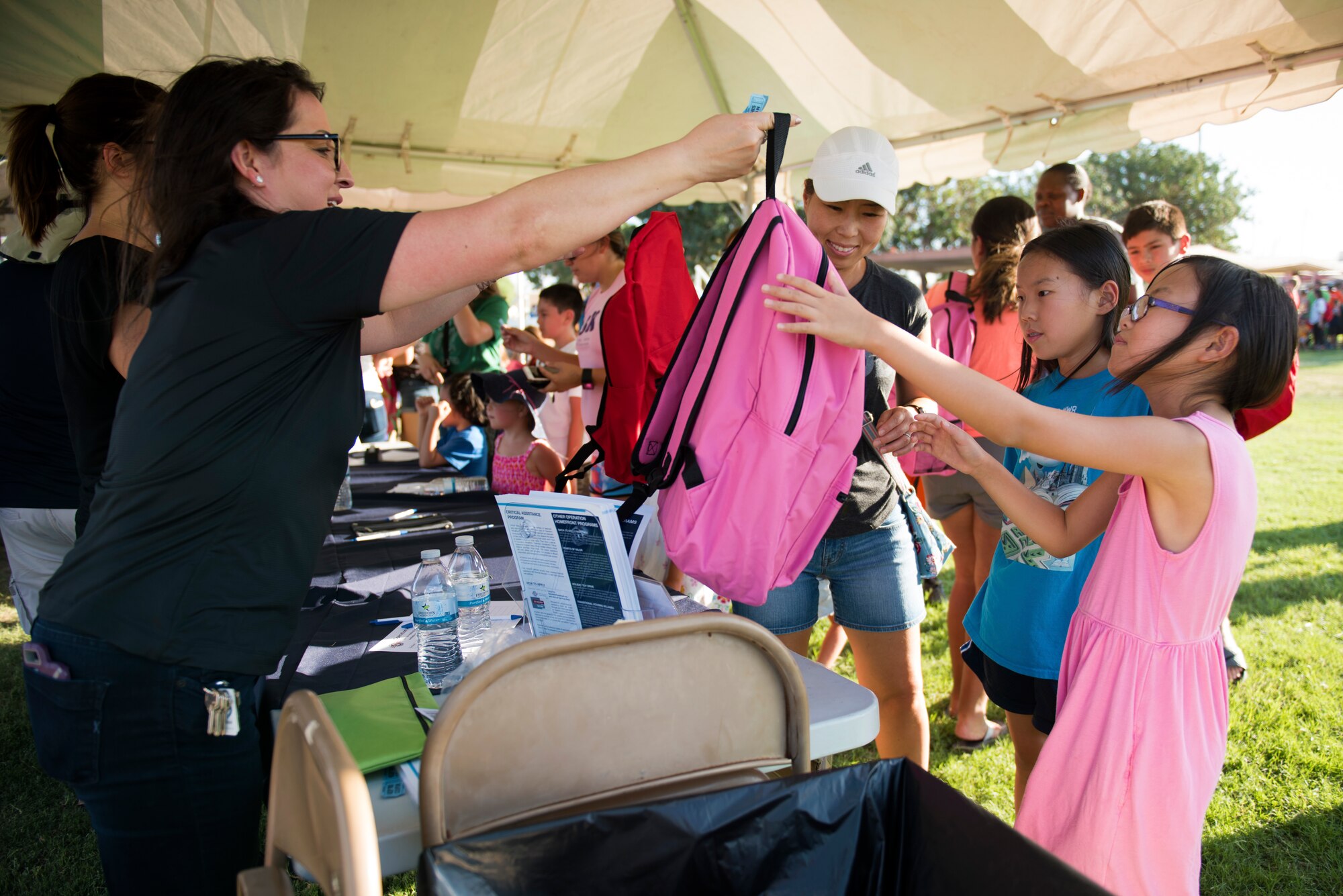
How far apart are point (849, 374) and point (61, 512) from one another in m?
1.99

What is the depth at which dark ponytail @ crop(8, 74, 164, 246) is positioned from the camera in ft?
5.67

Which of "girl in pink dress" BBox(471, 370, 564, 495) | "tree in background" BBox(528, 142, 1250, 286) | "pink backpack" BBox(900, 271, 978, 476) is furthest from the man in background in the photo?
"tree in background" BBox(528, 142, 1250, 286)

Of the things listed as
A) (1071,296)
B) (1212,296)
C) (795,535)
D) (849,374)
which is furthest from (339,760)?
(1071,296)

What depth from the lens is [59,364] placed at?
1473mm

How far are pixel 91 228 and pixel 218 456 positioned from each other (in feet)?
2.89

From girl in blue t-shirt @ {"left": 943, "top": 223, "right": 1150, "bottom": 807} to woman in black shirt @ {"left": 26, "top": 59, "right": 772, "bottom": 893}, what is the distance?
1.10 meters

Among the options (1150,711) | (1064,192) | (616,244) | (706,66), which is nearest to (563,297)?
(616,244)

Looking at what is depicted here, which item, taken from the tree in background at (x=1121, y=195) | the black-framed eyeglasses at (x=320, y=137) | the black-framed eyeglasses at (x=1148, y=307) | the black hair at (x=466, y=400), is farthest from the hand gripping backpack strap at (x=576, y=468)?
the tree in background at (x=1121, y=195)

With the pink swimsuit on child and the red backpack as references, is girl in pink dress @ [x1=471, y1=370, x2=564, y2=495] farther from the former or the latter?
the pink swimsuit on child

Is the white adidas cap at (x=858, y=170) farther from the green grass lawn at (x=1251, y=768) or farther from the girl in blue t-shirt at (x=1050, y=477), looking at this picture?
the green grass lawn at (x=1251, y=768)

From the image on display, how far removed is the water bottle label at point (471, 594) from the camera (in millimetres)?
1705

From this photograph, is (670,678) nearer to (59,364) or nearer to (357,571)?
(59,364)

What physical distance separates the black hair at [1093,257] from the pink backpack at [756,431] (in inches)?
22.9

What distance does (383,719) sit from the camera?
1.34m
